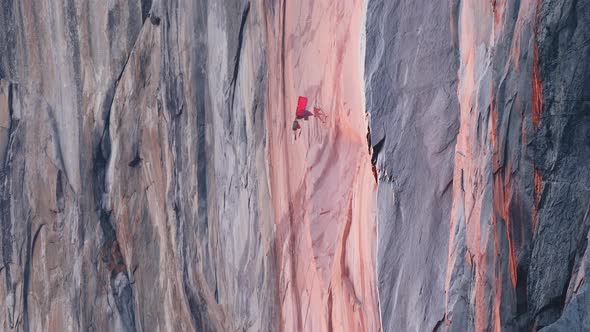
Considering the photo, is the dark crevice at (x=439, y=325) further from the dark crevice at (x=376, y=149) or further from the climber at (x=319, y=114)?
the climber at (x=319, y=114)

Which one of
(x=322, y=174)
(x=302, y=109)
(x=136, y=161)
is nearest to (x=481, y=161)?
(x=322, y=174)

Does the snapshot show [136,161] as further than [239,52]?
Yes

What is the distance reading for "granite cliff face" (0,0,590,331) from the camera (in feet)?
9.78

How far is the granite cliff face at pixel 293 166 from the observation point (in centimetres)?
298

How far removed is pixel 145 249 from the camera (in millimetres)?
6742

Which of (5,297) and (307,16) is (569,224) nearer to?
(307,16)

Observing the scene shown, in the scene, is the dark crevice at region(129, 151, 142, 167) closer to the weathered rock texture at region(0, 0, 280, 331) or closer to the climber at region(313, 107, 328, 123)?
the weathered rock texture at region(0, 0, 280, 331)

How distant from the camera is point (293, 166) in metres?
5.05

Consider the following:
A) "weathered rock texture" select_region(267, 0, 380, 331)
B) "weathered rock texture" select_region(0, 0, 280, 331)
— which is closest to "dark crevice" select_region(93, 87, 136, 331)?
"weathered rock texture" select_region(0, 0, 280, 331)

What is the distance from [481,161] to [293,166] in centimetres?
193

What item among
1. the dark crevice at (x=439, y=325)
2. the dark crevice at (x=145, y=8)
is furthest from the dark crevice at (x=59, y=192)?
the dark crevice at (x=439, y=325)

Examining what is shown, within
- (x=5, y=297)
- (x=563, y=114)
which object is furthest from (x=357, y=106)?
(x=5, y=297)

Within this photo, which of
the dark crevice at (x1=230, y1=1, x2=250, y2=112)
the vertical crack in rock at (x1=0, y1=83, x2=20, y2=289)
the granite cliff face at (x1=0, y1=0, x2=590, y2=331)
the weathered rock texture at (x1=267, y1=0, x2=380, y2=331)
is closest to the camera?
the granite cliff face at (x1=0, y1=0, x2=590, y2=331)

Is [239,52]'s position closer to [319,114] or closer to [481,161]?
[319,114]
